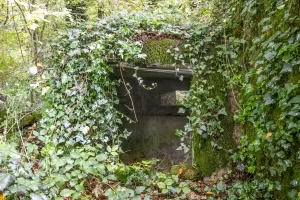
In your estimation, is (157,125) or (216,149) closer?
(216,149)

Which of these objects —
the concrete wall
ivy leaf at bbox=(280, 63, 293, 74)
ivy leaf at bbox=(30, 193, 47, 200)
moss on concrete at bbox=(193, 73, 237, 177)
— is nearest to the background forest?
moss on concrete at bbox=(193, 73, 237, 177)

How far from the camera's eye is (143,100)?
5297 millimetres

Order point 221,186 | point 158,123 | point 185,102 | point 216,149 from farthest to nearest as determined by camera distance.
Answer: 1. point 158,123
2. point 185,102
3. point 216,149
4. point 221,186

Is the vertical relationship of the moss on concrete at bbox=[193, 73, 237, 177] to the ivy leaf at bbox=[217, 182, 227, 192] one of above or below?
above

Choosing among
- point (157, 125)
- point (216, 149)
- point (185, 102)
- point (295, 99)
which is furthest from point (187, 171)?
point (157, 125)

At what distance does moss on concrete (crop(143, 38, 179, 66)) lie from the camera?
11.2 feet

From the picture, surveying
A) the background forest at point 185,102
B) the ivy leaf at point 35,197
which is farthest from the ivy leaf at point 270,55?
the ivy leaf at point 35,197

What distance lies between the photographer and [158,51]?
11.2ft

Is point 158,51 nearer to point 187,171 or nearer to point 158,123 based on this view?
point 187,171

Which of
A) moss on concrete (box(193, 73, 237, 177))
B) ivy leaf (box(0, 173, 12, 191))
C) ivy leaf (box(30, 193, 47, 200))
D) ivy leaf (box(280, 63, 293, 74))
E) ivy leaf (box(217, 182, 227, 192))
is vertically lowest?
ivy leaf (box(217, 182, 227, 192))

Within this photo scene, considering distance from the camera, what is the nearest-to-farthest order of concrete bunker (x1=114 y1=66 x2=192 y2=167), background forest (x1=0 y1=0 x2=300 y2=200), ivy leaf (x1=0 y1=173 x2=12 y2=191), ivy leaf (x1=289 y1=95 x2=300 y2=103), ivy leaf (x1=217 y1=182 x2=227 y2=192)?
ivy leaf (x1=0 y1=173 x2=12 y2=191), ivy leaf (x1=289 y1=95 x2=300 y2=103), background forest (x1=0 y1=0 x2=300 y2=200), ivy leaf (x1=217 y1=182 x2=227 y2=192), concrete bunker (x1=114 y1=66 x2=192 y2=167)

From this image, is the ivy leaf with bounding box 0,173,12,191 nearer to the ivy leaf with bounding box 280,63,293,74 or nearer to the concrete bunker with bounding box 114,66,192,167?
the ivy leaf with bounding box 280,63,293,74

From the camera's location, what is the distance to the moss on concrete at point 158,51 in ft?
11.2

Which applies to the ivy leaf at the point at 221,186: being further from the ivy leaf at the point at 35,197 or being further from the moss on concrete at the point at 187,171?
the ivy leaf at the point at 35,197
